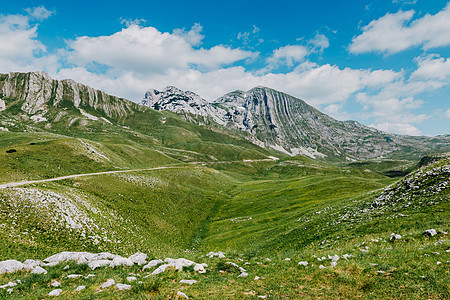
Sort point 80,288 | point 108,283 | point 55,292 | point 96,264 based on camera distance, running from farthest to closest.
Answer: point 96,264
point 108,283
point 80,288
point 55,292

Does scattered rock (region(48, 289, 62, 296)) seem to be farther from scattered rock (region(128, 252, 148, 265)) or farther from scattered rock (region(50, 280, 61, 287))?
scattered rock (region(128, 252, 148, 265))

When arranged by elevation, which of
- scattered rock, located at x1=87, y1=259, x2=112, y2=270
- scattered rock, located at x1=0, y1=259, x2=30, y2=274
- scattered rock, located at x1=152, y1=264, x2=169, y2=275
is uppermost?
scattered rock, located at x1=152, y1=264, x2=169, y2=275

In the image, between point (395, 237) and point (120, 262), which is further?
point (395, 237)

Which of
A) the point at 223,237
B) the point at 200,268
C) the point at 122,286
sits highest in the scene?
the point at 122,286

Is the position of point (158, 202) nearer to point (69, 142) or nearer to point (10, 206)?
point (10, 206)

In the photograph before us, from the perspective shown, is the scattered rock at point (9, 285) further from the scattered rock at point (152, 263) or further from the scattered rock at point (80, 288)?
the scattered rock at point (152, 263)

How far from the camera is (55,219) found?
32719 millimetres

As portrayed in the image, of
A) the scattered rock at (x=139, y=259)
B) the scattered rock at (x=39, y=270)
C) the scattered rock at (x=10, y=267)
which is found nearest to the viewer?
the scattered rock at (x=39, y=270)

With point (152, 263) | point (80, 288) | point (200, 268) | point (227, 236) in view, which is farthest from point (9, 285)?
point (227, 236)

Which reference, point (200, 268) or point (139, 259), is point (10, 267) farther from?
point (200, 268)

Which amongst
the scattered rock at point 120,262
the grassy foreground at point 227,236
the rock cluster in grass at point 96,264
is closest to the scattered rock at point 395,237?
the grassy foreground at point 227,236

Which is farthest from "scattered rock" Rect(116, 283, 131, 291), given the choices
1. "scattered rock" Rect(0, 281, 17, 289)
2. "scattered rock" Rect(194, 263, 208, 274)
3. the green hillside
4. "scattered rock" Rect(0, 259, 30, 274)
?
"scattered rock" Rect(0, 259, 30, 274)

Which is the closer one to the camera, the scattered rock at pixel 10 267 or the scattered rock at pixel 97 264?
the scattered rock at pixel 10 267

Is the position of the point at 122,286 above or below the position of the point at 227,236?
above
